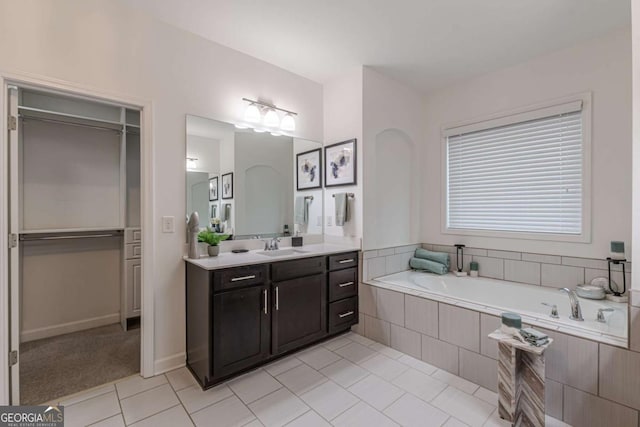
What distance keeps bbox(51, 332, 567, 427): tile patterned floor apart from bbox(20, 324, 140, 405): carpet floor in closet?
17 centimetres

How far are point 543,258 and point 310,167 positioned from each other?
2.43 meters

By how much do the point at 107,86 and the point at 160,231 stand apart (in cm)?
106

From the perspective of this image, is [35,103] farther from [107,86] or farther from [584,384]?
[584,384]

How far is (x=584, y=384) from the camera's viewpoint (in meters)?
1.66

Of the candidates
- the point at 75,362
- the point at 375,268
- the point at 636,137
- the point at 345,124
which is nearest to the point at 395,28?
the point at 345,124

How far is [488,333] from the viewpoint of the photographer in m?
2.05

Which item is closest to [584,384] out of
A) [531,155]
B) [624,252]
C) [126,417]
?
[624,252]

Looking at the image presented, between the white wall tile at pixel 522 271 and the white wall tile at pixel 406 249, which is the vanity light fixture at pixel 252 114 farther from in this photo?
the white wall tile at pixel 522 271

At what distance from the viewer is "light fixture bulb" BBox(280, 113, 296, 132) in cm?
295

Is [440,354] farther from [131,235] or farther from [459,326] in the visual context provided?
[131,235]

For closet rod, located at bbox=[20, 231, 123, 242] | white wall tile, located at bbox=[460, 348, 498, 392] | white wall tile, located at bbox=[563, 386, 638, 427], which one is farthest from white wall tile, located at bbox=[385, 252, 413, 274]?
closet rod, located at bbox=[20, 231, 123, 242]

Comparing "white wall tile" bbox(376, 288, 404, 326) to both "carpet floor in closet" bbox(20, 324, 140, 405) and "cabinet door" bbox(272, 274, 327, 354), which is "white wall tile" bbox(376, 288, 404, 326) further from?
"carpet floor in closet" bbox(20, 324, 140, 405)

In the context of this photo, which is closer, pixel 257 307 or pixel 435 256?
pixel 257 307

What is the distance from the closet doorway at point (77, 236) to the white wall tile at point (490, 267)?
3297 mm
